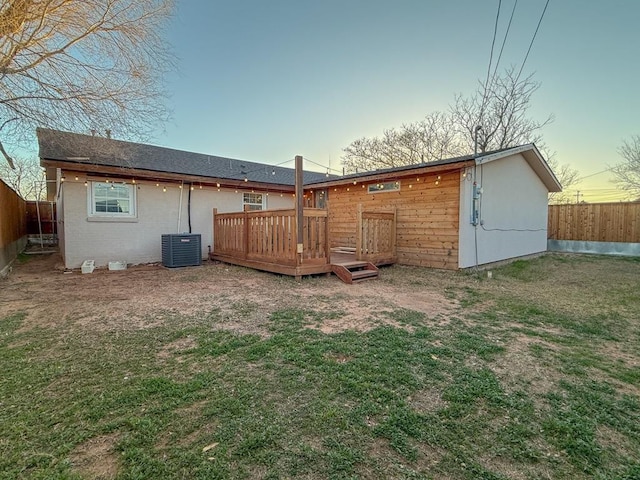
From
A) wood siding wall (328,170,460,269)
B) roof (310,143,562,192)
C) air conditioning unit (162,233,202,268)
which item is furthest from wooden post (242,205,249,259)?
wood siding wall (328,170,460,269)

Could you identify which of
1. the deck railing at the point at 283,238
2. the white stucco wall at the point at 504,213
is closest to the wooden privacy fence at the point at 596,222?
the white stucco wall at the point at 504,213

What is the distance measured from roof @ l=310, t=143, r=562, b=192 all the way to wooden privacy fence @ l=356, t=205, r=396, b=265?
4.39ft

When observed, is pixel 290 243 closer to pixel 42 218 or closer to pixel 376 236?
pixel 376 236

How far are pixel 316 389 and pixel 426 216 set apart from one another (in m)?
6.99

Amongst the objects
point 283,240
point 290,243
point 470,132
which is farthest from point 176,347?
point 470,132

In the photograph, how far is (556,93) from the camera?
11438mm

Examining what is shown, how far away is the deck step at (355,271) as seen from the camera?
21.7 ft

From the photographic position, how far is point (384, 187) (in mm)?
9461

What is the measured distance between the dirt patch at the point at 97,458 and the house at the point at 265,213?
16.1 feet

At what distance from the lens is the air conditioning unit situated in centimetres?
820

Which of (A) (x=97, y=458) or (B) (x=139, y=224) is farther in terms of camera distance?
(B) (x=139, y=224)

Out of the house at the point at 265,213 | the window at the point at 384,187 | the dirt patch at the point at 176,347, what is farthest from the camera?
the window at the point at 384,187

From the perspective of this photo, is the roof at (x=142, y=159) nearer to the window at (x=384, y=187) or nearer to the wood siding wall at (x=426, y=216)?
the window at (x=384, y=187)

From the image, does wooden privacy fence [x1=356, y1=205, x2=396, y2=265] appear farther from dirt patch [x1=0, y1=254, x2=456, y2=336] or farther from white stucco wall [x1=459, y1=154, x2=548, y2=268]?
white stucco wall [x1=459, y1=154, x2=548, y2=268]
